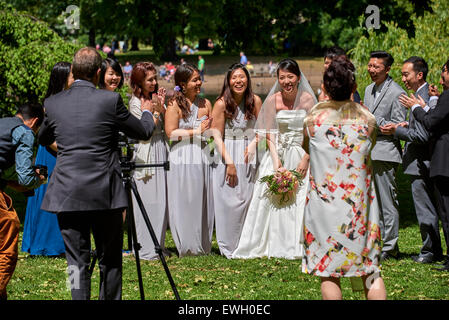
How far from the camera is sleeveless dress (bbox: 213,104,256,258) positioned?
8086mm

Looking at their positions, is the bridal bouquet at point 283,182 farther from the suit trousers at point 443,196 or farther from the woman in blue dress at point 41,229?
the woman in blue dress at point 41,229

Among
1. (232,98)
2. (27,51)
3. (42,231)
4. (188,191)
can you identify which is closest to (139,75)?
(232,98)

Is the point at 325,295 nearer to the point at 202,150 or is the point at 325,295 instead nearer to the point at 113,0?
the point at 202,150

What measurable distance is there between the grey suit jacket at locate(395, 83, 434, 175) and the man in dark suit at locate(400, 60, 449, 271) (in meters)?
0.18

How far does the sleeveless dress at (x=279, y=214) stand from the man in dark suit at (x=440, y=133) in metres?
1.41

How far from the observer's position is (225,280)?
682 cm

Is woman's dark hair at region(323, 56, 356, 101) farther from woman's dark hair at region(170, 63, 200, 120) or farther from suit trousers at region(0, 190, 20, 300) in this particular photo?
woman's dark hair at region(170, 63, 200, 120)

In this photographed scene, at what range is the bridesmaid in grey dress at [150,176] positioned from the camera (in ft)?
26.1

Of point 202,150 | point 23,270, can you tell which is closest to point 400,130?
point 202,150

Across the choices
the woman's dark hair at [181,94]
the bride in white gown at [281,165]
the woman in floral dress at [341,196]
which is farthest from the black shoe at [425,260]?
the woman's dark hair at [181,94]

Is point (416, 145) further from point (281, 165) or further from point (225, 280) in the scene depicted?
point (225, 280)

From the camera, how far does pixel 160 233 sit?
8.11 m

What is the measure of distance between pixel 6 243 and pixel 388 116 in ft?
13.9

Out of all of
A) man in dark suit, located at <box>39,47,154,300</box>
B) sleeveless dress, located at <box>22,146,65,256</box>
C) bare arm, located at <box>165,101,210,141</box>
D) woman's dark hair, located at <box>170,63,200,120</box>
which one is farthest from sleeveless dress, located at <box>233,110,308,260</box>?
man in dark suit, located at <box>39,47,154,300</box>
